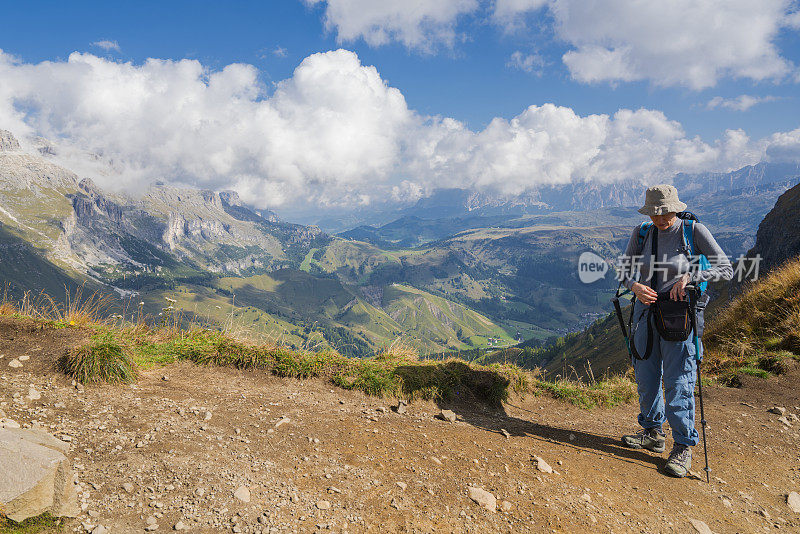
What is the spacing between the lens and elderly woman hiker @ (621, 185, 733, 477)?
6.36 metres

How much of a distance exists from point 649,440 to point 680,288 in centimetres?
295

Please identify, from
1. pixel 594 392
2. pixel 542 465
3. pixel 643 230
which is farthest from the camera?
pixel 594 392

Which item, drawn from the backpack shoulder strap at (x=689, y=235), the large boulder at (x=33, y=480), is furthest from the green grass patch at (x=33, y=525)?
the backpack shoulder strap at (x=689, y=235)

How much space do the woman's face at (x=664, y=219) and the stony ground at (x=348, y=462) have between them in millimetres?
4188

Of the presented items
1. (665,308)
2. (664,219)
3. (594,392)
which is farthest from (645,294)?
(594,392)

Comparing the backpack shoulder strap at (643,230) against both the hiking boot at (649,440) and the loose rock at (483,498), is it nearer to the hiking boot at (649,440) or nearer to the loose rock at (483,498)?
the hiking boot at (649,440)

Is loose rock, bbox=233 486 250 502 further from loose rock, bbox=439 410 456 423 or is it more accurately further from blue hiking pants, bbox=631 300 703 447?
blue hiking pants, bbox=631 300 703 447

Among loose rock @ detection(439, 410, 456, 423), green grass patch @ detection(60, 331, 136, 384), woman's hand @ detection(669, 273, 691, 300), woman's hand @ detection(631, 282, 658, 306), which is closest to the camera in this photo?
woman's hand @ detection(669, 273, 691, 300)

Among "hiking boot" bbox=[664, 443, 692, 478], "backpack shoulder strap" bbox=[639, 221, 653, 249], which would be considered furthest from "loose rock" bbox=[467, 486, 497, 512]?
"backpack shoulder strap" bbox=[639, 221, 653, 249]

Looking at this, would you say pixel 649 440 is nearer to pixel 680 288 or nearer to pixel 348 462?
pixel 680 288

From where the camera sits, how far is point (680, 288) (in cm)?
627

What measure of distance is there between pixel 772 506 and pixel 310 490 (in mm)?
6643

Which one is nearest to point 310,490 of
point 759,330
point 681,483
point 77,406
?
point 77,406

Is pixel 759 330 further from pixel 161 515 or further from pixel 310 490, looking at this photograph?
pixel 161 515
